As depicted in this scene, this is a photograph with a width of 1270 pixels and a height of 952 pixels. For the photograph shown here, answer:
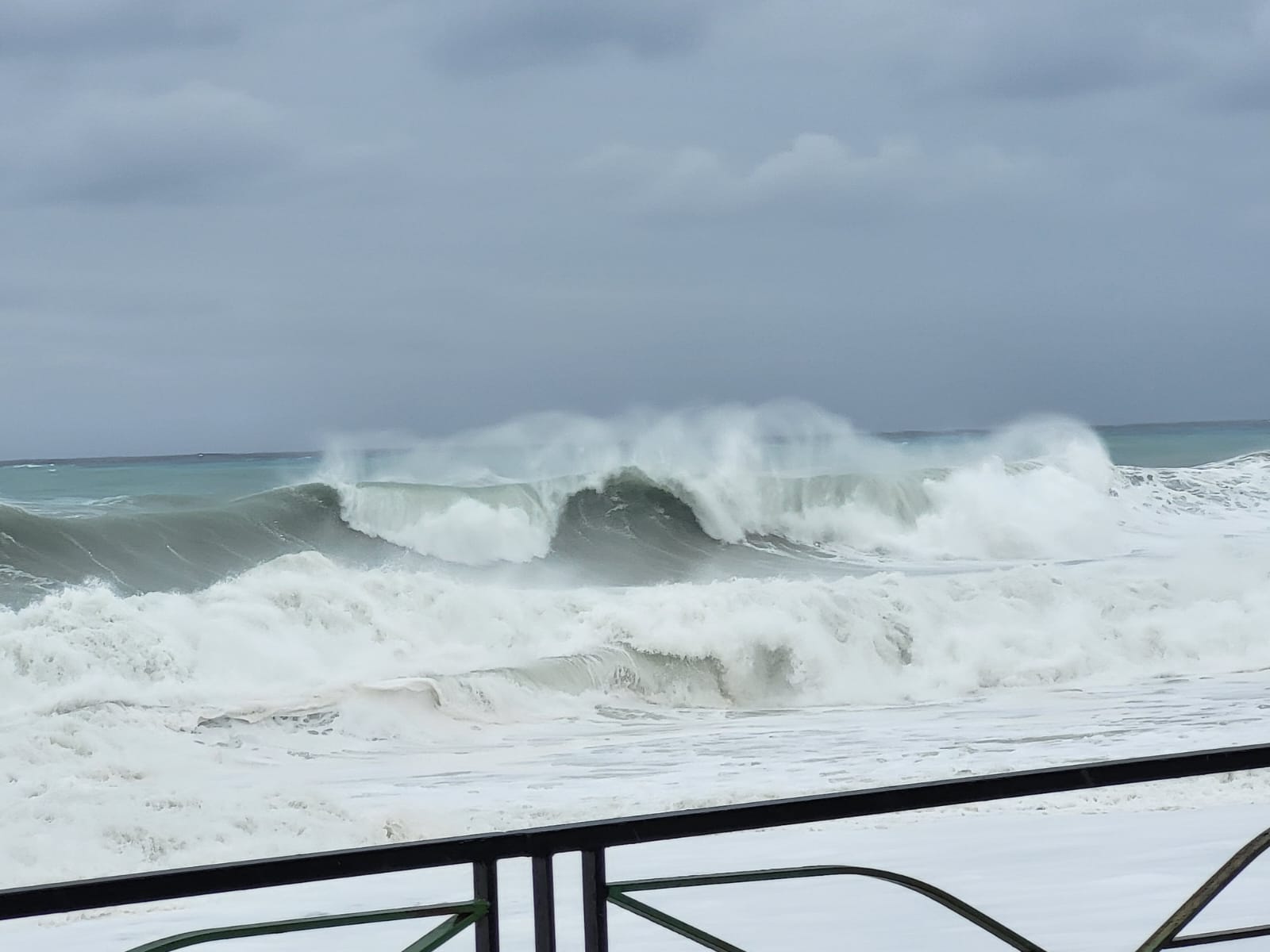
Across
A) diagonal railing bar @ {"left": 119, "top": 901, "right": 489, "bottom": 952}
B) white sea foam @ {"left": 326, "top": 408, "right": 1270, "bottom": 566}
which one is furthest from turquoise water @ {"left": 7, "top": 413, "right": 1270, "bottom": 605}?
diagonal railing bar @ {"left": 119, "top": 901, "right": 489, "bottom": 952}

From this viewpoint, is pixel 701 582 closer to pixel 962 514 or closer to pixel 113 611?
pixel 962 514

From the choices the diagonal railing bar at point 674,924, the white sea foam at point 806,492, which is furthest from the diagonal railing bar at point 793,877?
the white sea foam at point 806,492

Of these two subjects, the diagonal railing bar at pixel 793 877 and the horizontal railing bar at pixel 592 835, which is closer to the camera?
the horizontal railing bar at pixel 592 835

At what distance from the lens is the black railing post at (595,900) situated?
2.98 feet

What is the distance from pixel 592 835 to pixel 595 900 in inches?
2.0

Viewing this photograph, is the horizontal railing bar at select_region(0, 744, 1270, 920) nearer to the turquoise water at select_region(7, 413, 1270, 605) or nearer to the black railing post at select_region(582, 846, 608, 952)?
the black railing post at select_region(582, 846, 608, 952)

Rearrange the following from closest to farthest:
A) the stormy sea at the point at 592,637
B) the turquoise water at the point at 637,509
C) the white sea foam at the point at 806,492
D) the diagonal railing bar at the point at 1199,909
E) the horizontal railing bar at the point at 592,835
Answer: the horizontal railing bar at the point at 592,835, the diagonal railing bar at the point at 1199,909, the stormy sea at the point at 592,637, the turquoise water at the point at 637,509, the white sea foam at the point at 806,492

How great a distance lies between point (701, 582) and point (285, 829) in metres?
10.5

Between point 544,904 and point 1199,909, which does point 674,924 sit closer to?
point 544,904

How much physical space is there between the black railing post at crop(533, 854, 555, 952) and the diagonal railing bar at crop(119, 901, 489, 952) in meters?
0.04

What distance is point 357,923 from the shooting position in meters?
0.83

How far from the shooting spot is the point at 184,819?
7.41m

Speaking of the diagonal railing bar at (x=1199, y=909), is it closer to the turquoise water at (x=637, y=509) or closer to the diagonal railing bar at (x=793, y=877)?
the diagonal railing bar at (x=793, y=877)

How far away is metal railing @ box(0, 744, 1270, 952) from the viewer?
78cm
